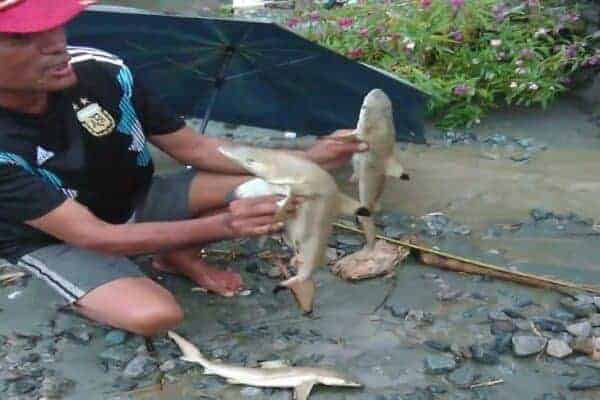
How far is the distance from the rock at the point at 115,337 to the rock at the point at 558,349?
5.39ft

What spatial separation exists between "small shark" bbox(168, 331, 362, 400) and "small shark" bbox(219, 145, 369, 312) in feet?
0.91

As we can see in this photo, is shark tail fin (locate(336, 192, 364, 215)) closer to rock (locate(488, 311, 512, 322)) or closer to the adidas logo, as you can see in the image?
rock (locate(488, 311, 512, 322))

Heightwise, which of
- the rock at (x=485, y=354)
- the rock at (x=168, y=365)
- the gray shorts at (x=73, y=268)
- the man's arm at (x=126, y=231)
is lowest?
the rock at (x=168, y=365)

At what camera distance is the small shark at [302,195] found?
9.61ft

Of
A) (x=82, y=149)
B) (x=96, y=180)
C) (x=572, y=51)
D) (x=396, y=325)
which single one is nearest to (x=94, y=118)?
(x=82, y=149)

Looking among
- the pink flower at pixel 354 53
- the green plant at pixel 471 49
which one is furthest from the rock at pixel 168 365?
the pink flower at pixel 354 53

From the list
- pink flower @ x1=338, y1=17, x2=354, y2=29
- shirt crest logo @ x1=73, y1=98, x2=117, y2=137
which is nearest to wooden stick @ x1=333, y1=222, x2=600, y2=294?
shirt crest logo @ x1=73, y1=98, x2=117, y2=137

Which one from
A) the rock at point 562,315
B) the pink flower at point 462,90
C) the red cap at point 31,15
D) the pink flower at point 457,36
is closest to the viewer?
the red cap at point 31,15

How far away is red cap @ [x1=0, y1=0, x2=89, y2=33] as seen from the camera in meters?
2.83

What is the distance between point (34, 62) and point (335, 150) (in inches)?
46.1

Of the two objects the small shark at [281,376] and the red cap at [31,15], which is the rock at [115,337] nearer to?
the small shark at [281,376]

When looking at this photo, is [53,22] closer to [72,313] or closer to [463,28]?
[72,313]

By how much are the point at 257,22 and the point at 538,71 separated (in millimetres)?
2975

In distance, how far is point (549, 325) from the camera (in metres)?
3.47
